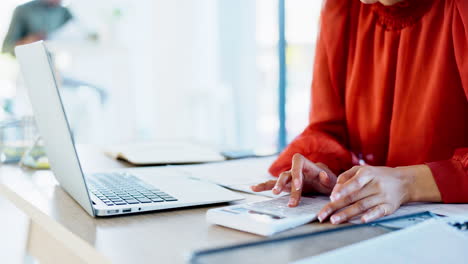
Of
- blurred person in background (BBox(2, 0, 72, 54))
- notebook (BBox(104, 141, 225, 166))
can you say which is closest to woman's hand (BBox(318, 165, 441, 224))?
notebook (BBox(104, 141, 225, 166))

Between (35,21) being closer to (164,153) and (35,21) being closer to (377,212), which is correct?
(164,153)

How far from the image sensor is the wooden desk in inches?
23.6

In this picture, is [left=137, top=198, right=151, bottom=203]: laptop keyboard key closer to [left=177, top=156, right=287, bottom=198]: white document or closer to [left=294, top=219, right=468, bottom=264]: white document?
[left=177, top=156, right=287, bottom=198]: white document

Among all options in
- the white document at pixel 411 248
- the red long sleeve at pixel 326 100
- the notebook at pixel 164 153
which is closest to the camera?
the white document at pixel 411 248

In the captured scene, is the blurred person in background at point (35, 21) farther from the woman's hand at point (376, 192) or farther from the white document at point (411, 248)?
the white document at point (411, 248)

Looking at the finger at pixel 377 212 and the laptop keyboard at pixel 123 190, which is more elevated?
the finger at pixel 377 212

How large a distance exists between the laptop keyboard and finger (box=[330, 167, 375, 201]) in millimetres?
238

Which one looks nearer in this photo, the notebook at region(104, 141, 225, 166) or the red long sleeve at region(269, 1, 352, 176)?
the red long sleeve at region(269, 1, 352, 176)

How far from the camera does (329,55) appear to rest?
47.1 inches

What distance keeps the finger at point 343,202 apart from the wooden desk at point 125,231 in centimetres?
2

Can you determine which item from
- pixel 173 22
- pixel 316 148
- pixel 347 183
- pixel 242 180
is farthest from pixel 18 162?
pixel 173 22

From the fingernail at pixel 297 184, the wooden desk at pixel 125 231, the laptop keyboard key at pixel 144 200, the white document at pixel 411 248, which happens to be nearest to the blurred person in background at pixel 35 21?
the wooden desk at pixel 125 231

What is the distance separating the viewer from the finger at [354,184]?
729mm

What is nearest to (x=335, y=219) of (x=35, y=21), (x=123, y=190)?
(x=123, y=190)
